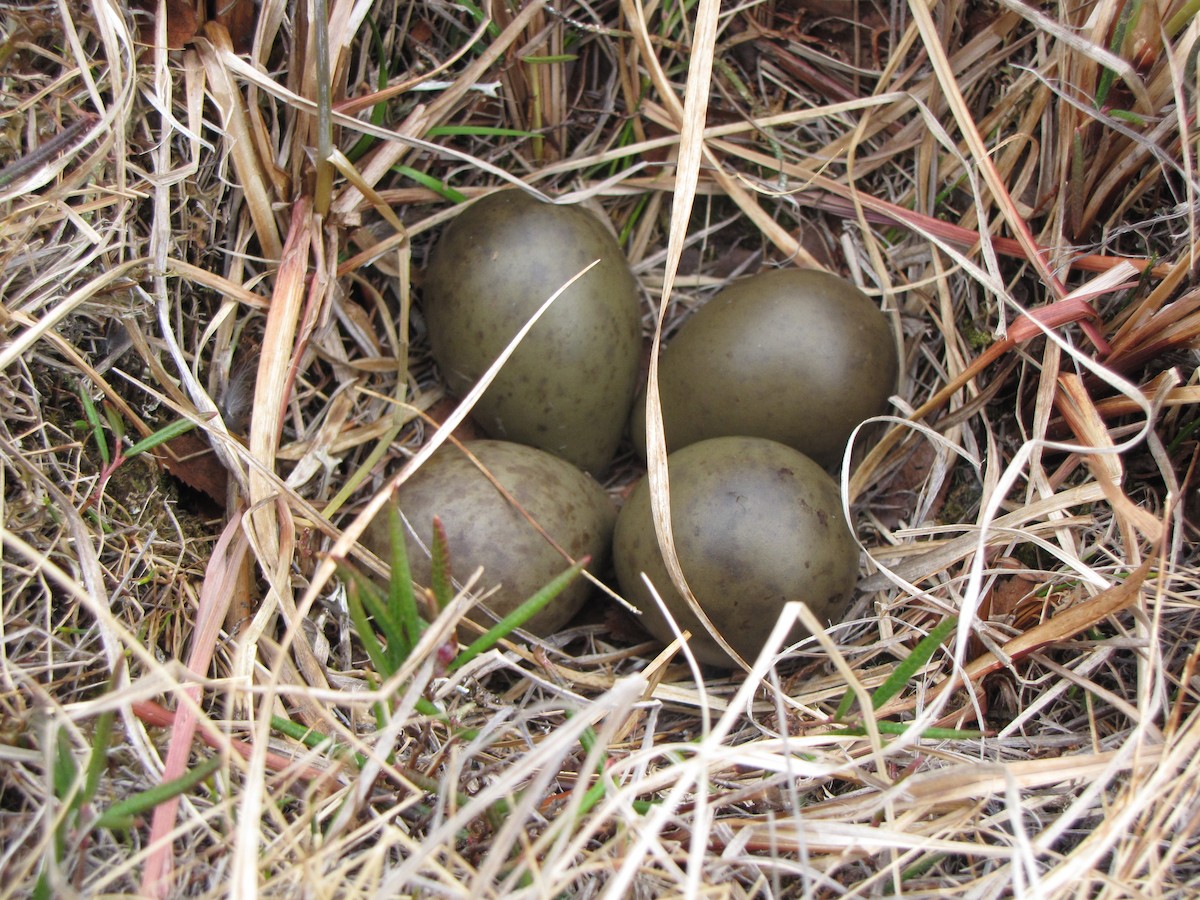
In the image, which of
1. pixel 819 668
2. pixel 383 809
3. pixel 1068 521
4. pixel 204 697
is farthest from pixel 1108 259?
pixel 204 697

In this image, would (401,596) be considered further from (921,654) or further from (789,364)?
(789,364)

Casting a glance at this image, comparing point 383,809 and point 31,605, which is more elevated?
point 31,605

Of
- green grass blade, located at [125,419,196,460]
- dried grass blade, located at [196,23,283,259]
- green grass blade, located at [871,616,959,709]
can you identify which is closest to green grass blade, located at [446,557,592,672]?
green grass blade, located at [871,616,959,709]

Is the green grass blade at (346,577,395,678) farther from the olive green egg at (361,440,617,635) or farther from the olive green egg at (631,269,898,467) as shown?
the olive green egg at (631,269,898,467)

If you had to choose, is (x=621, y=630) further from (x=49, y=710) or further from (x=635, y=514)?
(x=49, y=710)

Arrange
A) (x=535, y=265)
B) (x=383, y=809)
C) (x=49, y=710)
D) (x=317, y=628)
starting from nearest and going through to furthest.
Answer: (x=49, y=710)
(x=383, y=809)
(x=317, y=628)
(x=535, y=265)

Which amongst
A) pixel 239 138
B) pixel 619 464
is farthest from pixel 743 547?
pixel 239 138
